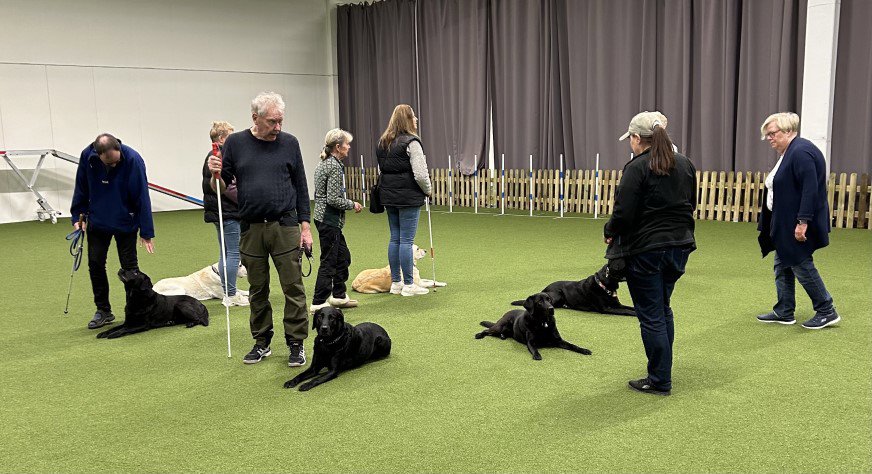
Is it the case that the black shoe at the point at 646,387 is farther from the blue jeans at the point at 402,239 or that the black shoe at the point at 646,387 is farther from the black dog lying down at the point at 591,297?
the blue jeans at the point at 402,239

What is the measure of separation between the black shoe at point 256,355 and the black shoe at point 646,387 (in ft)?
7.52

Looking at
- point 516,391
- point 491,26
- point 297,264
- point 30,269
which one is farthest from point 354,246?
point 491,26

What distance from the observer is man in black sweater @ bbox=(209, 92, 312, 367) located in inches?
156

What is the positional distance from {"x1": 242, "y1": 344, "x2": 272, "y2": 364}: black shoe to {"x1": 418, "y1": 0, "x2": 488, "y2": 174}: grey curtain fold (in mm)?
9993

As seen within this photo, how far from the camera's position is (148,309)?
500 centimetres

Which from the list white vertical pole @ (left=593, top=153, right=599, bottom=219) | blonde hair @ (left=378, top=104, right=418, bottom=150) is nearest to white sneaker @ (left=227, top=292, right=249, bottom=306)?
blonde hair @ (left=378, top=104, right=418, bottom=150)

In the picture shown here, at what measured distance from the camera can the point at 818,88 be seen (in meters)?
9.36

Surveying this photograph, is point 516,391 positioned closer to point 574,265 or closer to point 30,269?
point 574,265

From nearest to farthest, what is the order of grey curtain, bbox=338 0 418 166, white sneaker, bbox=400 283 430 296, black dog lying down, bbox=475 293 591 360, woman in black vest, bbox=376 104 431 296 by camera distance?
black dog lying down, bbox=475 293 591 360 < woman in black vest, bbox=376 104 431 296 < white sneaker, bbox=400 283 430 296 < grey curtain, bbox=338 0 418 166

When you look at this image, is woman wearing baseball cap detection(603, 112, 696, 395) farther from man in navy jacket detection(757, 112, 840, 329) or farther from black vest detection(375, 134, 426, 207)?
black vest detection(375, 134, 426, 207)

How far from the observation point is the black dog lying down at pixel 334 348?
3.78 metres

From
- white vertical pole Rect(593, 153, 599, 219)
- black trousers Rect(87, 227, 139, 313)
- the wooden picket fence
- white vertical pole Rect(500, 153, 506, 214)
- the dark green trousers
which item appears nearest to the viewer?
the dark green trousers

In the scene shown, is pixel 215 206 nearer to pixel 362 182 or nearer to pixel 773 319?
pixel 773 319

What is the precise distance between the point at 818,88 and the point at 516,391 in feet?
26.4
